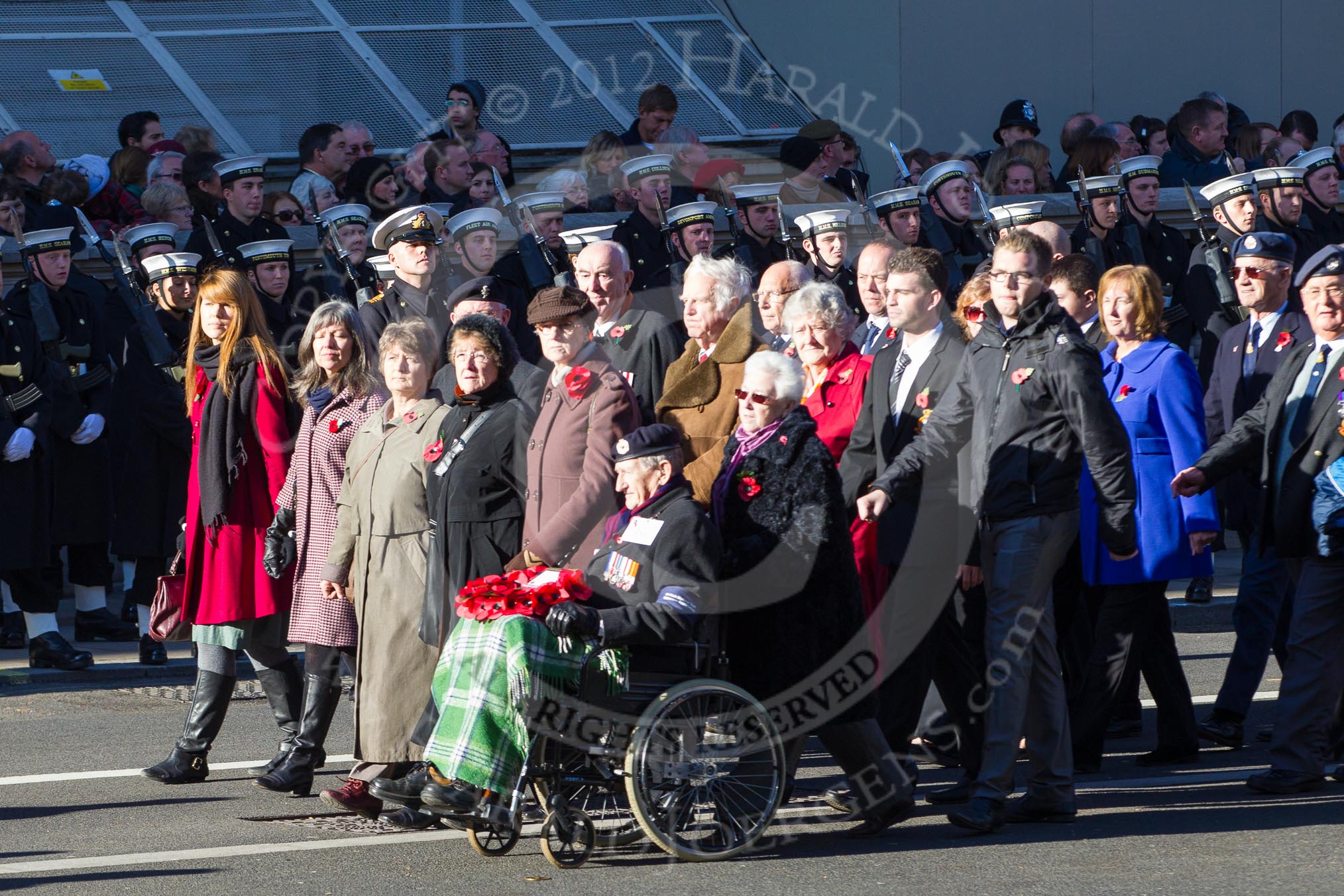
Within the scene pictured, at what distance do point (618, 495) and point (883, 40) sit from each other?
12.9 m

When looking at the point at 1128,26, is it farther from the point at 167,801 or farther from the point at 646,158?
the point at 167,801

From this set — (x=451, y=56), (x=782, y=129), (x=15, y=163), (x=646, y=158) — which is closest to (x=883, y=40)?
(x=782, y=129)

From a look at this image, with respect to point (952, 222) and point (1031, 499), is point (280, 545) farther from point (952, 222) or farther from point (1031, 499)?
point (952, 222)

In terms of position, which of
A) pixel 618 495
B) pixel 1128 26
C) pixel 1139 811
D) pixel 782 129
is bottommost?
pixel 1139 811

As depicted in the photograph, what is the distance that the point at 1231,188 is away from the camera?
11.1 m

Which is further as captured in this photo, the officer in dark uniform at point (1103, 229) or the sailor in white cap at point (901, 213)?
the officer in dark uniform at point (1103, 229)

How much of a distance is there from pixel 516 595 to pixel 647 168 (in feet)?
19.5

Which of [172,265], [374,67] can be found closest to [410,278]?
[172,265]

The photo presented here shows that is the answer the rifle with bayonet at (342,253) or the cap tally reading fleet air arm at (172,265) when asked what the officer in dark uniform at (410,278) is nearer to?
the rifle with bayonet at (342,253)

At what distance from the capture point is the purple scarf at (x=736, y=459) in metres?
6.54

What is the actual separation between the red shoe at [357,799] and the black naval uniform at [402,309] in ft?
8.89

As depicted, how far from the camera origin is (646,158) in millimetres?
11820

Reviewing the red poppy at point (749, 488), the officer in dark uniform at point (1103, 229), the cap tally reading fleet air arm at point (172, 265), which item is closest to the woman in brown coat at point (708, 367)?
the red poppy at point (749, 488)

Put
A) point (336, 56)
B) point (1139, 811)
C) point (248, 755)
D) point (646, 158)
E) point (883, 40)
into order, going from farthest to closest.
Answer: point (883, 40), point (336, 56), point (646, 158), point (248, 755), point (1139, 811)
